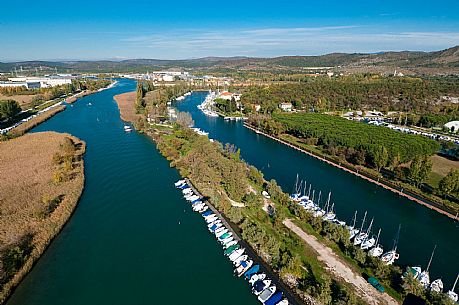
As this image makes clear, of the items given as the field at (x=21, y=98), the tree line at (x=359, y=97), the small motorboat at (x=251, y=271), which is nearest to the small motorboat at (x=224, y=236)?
the small motorboat at (x=251, y=271)

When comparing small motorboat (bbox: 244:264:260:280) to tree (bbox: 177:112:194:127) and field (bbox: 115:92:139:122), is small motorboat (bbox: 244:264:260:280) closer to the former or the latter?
tree (bbox: 177:112:194:127)

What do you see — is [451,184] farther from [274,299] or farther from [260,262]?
[274,299]

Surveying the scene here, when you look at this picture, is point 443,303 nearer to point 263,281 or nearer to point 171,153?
point 263,281

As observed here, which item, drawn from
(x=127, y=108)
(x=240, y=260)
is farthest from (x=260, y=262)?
(x=127, y=108)

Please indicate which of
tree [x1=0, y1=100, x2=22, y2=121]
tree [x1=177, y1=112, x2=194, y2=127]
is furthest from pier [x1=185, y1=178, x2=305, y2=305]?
tree [x1=0, y1=100, x2=22, y2=121]

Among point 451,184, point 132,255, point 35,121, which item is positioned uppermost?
point 451,184

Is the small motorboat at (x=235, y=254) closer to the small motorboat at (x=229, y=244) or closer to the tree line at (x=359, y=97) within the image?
the small motorboat at (x=229, y=244)
